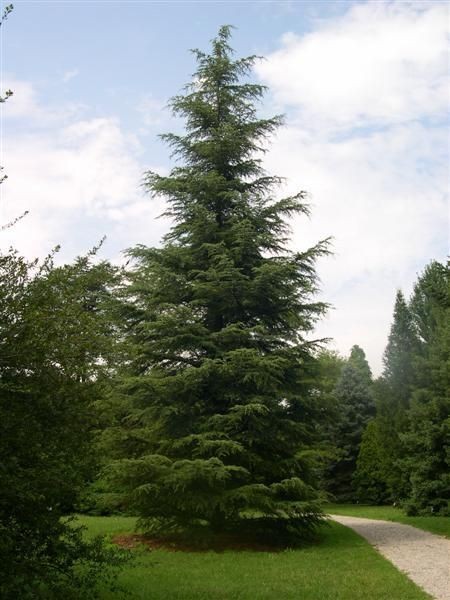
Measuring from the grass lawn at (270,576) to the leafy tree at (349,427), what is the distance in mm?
23089

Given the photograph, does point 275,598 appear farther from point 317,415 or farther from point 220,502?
point 317,415

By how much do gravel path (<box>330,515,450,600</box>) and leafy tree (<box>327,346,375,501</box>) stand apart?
655 inches

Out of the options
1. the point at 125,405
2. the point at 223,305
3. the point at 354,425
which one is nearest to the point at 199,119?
the point at 223,305

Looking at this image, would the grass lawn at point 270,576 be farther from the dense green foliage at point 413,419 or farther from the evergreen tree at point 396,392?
the evergreen tree at point 396,392

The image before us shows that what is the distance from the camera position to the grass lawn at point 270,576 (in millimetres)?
8320

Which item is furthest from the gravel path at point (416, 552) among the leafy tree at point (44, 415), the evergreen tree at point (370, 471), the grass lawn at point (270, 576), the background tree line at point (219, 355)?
the evergreen tree at point (370, 471)

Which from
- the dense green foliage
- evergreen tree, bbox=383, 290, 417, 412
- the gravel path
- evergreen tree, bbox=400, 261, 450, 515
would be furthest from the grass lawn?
evergreen tree, bbox=383, 290, 417, 412

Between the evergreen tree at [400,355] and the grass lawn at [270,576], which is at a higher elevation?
the evergreen tree at [400,355]

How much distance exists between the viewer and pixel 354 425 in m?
36.2

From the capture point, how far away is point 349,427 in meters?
36.2

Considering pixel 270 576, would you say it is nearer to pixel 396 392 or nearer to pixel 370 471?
pixel 396 392

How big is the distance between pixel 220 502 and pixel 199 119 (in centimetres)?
1003

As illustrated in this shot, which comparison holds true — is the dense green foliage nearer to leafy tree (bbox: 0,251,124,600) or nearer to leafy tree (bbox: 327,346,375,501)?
leafy tree (bbox: 327,346,375,501)

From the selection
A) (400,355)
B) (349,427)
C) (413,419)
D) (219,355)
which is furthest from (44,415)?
(349,427)
